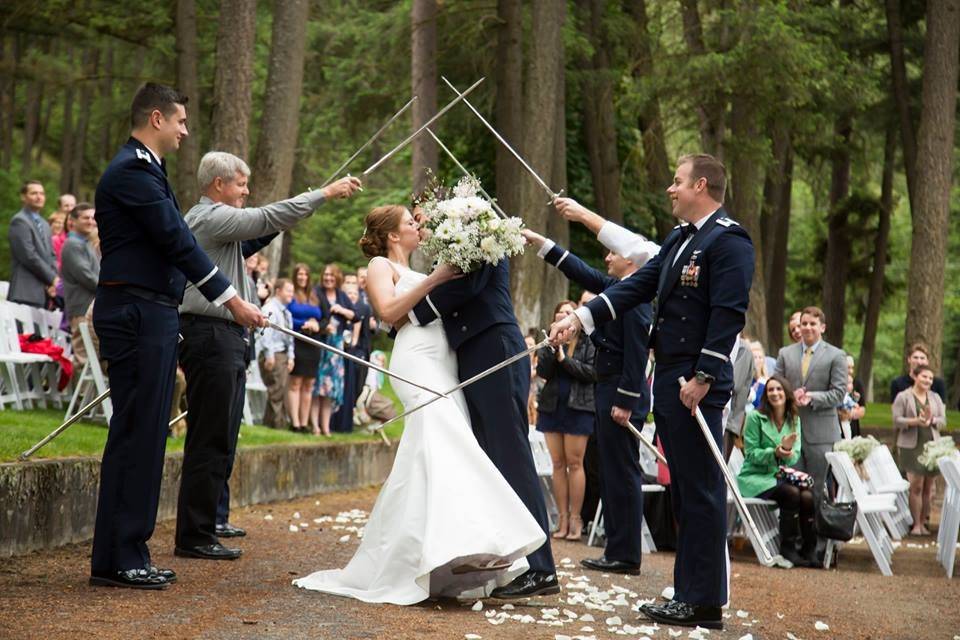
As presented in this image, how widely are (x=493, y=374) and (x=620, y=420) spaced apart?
194 centimetres

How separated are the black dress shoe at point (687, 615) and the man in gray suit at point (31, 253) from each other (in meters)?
8.42

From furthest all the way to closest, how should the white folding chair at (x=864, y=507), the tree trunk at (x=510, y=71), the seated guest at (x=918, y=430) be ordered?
the tree trunk at (x=510, y=71) → the seated guest at (x=918, y=430) → the white folding chair at (x=864, y=507)

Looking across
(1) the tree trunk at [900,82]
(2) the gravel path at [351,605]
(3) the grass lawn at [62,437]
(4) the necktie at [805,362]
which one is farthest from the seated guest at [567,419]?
(1) the tree trunk at [900,82]

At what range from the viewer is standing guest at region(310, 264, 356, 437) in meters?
15.0

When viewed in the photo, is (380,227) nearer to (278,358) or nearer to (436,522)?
(436,522)

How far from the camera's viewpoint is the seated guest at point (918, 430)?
14859mm

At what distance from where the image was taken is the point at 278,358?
14.8m

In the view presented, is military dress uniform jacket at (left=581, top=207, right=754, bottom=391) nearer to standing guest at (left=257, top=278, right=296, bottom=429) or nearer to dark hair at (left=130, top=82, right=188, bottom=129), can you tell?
dark hair at (left=130, top=82, right=188, bottom=129)

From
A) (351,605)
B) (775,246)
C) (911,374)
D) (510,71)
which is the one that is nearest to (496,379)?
(351,605)

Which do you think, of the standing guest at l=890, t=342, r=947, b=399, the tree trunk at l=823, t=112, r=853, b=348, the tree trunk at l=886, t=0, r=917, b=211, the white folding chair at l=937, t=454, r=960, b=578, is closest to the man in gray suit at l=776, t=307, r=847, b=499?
the white folding chair at l=937, t=454, r=960, b=578

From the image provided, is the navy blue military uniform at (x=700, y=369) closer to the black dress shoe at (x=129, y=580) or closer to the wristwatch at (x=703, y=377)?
the wristwatch at (x=703, y=377)

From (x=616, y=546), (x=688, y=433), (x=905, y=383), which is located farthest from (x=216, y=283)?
(x=905, y=383)

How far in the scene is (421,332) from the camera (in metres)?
7.38

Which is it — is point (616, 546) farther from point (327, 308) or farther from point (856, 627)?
point (327, 308)
